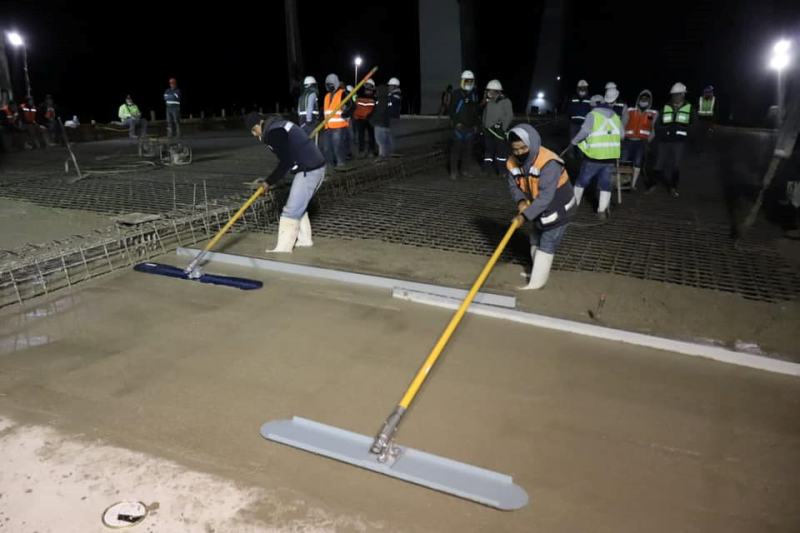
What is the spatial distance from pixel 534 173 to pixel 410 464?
2370mm

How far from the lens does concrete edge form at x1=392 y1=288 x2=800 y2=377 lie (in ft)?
10.6

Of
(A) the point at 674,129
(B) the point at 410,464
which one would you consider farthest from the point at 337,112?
(B) the point at 410,464

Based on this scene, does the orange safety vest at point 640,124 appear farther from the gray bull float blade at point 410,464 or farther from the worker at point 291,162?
the gray bull float blade at point 410,464

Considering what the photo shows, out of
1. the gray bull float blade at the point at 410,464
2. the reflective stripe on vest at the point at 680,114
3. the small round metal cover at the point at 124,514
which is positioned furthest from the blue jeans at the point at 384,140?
the small round metal cover at the point at 124,514

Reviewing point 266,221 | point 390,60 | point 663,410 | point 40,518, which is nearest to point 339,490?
point 40,518

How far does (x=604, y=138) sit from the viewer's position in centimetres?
596

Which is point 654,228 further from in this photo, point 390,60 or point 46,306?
point 390,60

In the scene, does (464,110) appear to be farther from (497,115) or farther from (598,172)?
(598,172)

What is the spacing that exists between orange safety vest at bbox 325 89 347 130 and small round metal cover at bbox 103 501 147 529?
6641mm

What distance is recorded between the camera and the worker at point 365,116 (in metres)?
9.72

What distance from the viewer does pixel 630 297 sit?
14.0ft

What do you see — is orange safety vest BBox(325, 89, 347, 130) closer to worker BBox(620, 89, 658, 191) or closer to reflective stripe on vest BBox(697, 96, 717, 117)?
worker BBox(620, 89, 658, 191)

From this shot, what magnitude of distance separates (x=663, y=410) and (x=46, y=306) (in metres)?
4.08

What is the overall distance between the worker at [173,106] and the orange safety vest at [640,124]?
10578mm
